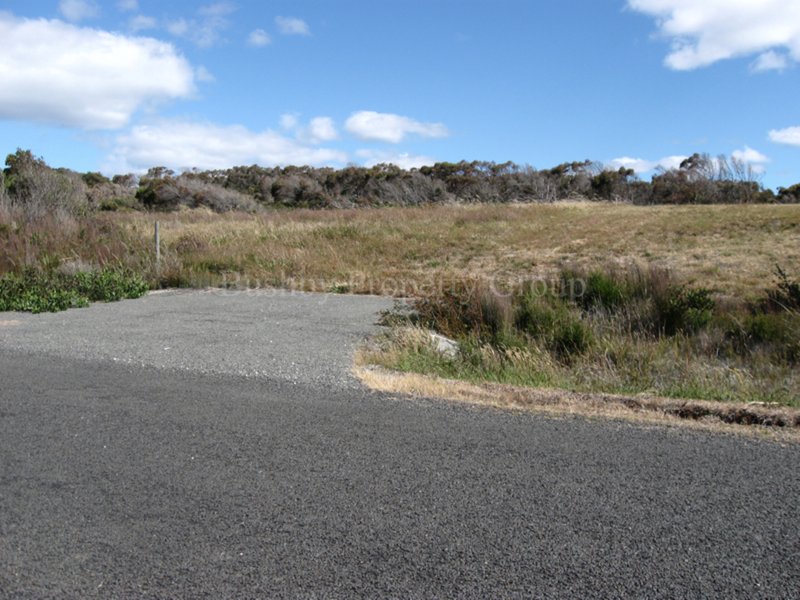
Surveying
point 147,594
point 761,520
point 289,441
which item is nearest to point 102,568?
point 147,594

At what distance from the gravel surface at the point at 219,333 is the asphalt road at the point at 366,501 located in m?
1.51

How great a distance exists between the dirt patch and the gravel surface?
3.37ft

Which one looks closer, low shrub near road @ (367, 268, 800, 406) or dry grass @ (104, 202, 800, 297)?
low shrub near road @ (367, 268, 800, 406)

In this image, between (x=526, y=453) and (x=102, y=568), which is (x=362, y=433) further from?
(x=102, y=568)

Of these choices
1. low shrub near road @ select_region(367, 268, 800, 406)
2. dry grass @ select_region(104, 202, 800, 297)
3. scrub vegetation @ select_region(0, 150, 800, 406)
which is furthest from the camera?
dry grass @ select_region(104, 202, 800, 297)

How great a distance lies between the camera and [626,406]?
6211 mm

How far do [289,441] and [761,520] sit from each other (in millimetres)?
3095

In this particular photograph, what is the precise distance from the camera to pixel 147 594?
3.15 m

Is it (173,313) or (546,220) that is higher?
(546,220)

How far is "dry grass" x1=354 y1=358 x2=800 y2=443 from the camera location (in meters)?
5.59

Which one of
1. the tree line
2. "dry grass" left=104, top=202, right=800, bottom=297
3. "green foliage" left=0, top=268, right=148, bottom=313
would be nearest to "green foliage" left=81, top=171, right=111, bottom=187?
the tree line

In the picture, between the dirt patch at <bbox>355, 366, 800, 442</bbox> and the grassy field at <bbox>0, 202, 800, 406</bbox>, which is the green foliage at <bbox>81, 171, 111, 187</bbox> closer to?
the grassy field at <bbox>0, 202, 800, 406</bbox>

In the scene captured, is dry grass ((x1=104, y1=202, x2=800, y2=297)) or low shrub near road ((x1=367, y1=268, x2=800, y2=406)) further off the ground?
dry grass ((x1=104, y1=202, x2=800, y2=297))

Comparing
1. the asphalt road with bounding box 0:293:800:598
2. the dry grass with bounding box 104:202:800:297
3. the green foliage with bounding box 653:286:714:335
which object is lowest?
the asphalt road with bounding box 0:293:800:598
